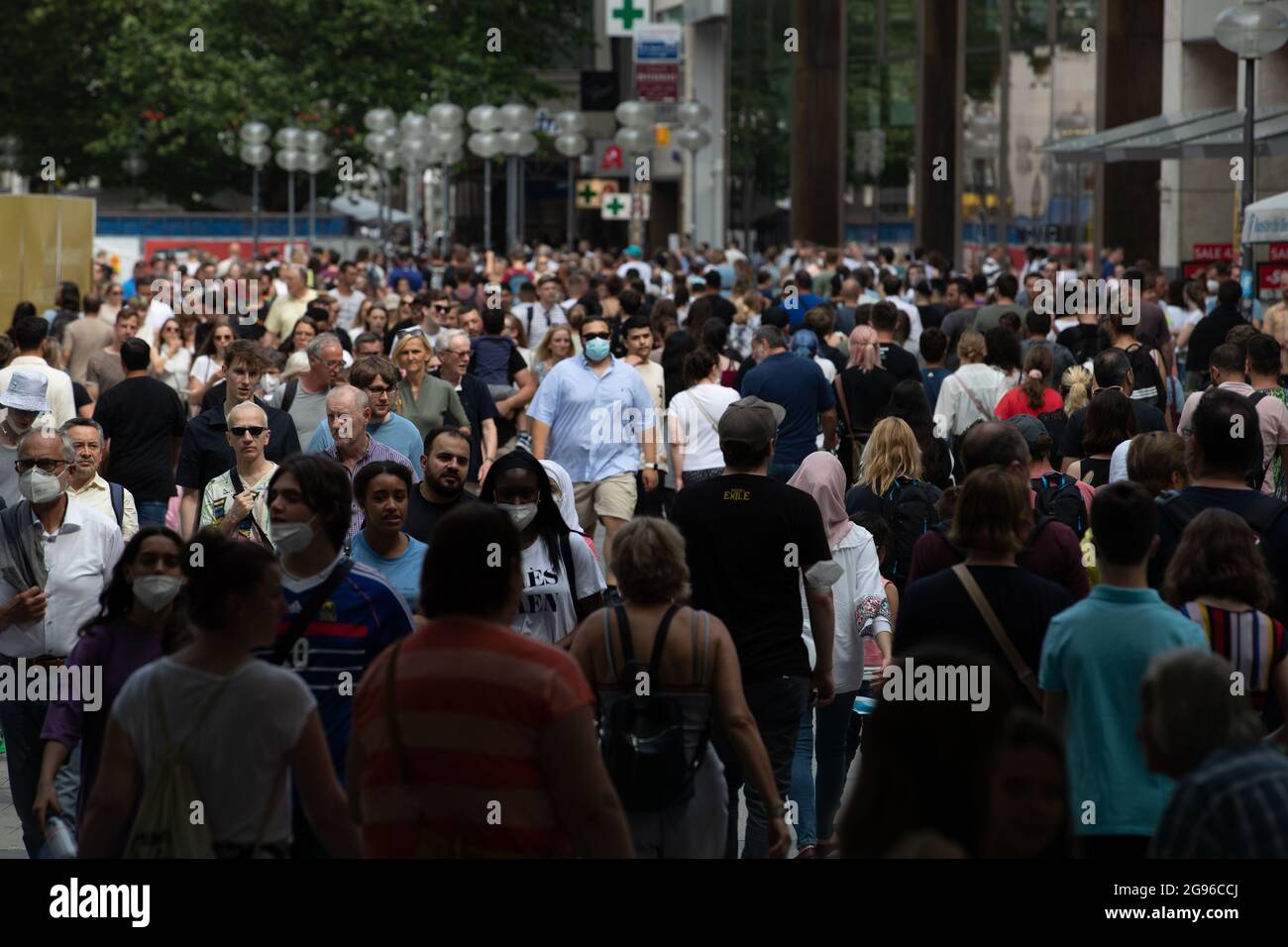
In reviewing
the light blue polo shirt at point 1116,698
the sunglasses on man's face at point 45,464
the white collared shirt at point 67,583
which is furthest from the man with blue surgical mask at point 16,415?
the light blue polo shirt at point 1116,698

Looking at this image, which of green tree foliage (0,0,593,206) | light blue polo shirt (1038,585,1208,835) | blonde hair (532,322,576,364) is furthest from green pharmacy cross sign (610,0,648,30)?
light blue polo shirt (1038,585,1208,835)

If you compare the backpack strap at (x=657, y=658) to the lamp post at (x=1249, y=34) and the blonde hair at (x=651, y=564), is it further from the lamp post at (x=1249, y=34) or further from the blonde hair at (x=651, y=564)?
the lamp post at (x=1249, y=34)

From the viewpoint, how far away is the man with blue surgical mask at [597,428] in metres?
12.4

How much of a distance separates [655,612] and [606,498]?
6.76 metres

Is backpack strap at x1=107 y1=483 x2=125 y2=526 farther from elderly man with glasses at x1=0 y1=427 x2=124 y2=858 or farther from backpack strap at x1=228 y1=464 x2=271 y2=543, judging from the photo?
elderly man with glasses at x1=0 y1=427 x2=124 y2=858

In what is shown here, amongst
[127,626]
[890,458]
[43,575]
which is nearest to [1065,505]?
[890,458]

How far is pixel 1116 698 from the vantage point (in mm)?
5285

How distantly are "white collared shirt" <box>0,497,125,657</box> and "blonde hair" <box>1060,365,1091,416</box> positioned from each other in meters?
5.29

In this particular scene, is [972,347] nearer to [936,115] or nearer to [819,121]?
[936,115]
